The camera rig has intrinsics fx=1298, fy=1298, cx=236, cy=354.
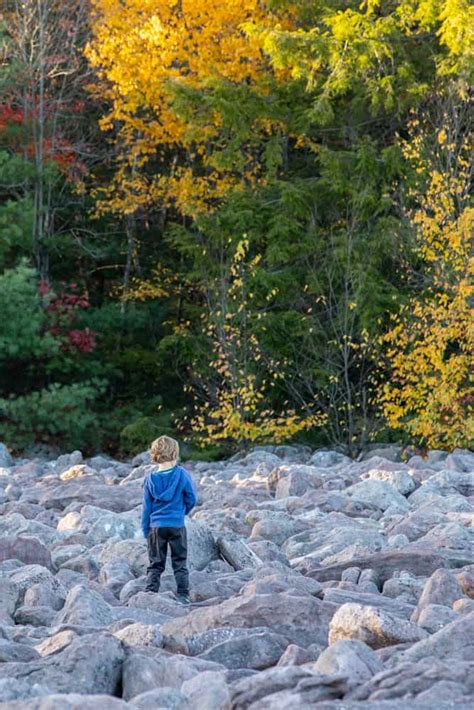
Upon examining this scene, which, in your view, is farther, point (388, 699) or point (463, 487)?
point (463, 487)

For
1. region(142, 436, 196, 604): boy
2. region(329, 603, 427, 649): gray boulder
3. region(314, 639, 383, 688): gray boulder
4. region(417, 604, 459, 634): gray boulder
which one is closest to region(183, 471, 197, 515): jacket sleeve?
region(142, 436, 196, 604): boy

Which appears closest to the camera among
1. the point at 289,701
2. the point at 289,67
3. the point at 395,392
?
the point at 289,701

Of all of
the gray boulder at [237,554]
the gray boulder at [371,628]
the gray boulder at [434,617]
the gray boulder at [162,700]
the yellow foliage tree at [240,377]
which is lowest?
the yellow foliage tree at [240,377]

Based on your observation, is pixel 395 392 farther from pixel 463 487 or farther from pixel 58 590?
pixel 58 590

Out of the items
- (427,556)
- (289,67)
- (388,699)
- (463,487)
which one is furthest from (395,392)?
(388,699)

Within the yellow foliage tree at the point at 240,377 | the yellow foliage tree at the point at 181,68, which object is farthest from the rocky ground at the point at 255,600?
the yellow foliage tree at the point at 181,68

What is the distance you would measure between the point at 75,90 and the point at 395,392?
414 inches

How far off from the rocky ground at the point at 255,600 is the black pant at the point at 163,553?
0.40 ft

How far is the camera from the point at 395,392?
17.7 metres

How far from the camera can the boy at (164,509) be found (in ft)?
25.1

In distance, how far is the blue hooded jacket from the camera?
25.3 ft

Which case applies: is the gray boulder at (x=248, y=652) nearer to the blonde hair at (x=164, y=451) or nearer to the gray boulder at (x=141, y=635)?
the gray boulder at (x=141, y=635)

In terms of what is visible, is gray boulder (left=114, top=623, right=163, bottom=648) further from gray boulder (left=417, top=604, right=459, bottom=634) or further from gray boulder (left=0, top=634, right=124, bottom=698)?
gray boulder (left=417, top=604, right=459, bottom=634)

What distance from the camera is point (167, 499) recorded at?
7.70 m
